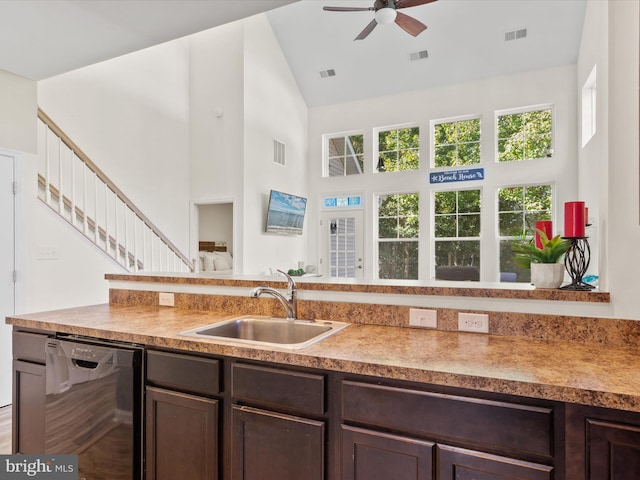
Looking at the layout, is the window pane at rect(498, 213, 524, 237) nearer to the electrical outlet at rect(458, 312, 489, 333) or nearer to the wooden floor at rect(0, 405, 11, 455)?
the electrical outlet at rect(458, 312, 489, 333)

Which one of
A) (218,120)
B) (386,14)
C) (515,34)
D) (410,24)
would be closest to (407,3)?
(386,14)

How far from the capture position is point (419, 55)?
6.23 m

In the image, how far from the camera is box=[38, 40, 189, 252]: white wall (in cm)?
452

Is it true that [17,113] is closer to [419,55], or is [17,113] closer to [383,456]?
[383,456]

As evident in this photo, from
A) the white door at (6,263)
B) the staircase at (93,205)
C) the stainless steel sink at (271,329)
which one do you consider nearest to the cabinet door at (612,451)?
the stainless steel sink at (271,329)

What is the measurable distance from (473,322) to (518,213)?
5.28 m

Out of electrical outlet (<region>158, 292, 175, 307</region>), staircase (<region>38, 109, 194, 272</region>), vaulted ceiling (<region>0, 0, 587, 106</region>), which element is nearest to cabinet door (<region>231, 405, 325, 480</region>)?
electrical outlet (<region>158, 292, 175, 307</region>)

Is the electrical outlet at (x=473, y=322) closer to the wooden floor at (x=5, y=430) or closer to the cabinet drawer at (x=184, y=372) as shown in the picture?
the cabinet drawer at (x=184, y=372)

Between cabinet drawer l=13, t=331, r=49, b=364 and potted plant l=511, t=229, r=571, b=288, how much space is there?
2455 mm

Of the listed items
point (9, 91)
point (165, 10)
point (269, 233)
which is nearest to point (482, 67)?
point (269, 233)

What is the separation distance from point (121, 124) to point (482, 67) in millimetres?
5713

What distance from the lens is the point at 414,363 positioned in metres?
1.25

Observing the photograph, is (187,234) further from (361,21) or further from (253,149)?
(361,21)

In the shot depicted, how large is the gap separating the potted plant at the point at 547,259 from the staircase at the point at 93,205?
3.99 meters
